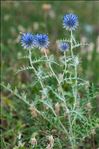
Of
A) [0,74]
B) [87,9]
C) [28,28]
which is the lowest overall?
[0,74]

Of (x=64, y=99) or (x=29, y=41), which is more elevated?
(x=29, y=41)

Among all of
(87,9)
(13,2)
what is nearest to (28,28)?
(13,2)

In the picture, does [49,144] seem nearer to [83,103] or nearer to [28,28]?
[83,103]

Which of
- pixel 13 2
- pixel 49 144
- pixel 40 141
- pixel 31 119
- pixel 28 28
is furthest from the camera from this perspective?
pixel 13 2

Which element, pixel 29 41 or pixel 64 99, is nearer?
pixel 29 41

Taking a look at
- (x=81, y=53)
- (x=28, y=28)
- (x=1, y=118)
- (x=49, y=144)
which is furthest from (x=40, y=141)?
(x=28, y=28)

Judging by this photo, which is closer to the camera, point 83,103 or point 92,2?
point 83,103

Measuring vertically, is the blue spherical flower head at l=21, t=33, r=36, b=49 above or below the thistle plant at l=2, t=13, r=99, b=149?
above

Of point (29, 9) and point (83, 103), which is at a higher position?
point (29, 9)

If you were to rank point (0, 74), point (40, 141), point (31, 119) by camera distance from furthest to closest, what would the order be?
point (0, 74)
point (31, 119)
point (40, 141)

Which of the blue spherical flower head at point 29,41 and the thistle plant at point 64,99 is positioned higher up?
the blue spherical flower head at point 29,41
